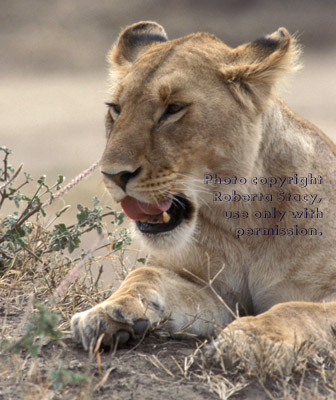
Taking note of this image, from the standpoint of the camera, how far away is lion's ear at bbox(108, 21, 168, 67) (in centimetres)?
367

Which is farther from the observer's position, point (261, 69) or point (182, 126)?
point (261, 69)

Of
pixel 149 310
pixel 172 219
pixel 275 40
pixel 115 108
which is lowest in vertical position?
pixel 149 310

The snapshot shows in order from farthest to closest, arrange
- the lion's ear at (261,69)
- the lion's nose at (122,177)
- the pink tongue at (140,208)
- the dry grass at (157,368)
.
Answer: the lion's ear at (261,69) < the pink tongue at (140,208) < the lion's nose at (122,177) < the dry grass at (157,368)

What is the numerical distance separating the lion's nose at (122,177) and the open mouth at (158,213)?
0.10m

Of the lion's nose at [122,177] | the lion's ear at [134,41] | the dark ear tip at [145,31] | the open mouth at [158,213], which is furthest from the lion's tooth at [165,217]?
the dark ear tip at [145,31]

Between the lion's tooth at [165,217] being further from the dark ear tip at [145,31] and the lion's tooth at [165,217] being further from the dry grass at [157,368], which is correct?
the dark ear tip at [145,31]

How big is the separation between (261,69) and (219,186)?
1.78ft

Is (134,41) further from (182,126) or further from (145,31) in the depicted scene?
(182,126)

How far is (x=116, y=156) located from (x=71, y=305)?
0.87 meters

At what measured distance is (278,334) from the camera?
252 cm

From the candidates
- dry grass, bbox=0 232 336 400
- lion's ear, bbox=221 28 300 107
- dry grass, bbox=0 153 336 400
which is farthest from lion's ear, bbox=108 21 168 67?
dry grass, bbox=0 232 336 400

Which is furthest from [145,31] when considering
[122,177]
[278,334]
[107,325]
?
[278,334]

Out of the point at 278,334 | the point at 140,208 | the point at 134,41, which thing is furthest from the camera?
the point at 134,41

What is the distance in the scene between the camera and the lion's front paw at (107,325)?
2.62m
